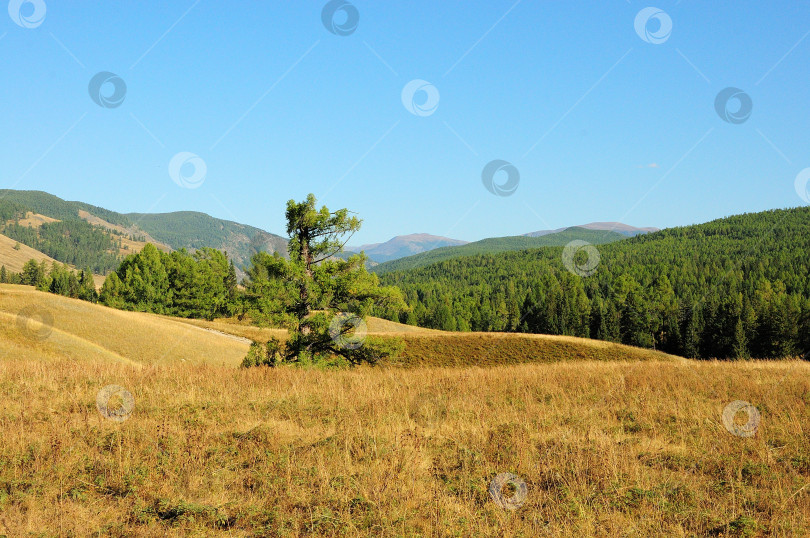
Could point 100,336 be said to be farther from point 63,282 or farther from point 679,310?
point 679,310

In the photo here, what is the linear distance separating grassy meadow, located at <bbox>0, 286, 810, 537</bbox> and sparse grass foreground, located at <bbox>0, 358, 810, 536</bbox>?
3cm

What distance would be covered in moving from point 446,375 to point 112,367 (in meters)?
9.18

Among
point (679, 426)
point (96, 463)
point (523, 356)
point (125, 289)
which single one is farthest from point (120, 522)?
point (125, 289)

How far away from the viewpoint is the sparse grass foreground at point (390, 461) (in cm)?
514

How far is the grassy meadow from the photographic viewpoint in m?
5.16

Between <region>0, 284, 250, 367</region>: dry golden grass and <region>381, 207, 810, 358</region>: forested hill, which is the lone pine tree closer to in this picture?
<region>0, 284, 250, 367</region>: dry golden grass

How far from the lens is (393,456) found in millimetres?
6801

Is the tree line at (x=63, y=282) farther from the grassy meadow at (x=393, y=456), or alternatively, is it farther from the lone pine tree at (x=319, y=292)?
the grassy meadow at (x=393, y=456)

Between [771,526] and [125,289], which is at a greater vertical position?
[125,289]

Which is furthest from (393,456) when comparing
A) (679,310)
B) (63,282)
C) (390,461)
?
(63,282)

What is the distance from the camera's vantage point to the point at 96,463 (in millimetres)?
6562

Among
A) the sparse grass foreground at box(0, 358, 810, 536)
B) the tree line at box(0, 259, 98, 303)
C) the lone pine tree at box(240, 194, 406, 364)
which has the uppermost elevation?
the tree line at box(0, 259, 98, 303)

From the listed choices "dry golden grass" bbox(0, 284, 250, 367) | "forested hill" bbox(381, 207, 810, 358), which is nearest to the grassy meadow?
"dry golden grass" bbox(0, 284, 250, 367)

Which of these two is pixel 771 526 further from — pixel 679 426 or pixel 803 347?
pixel 803 347
